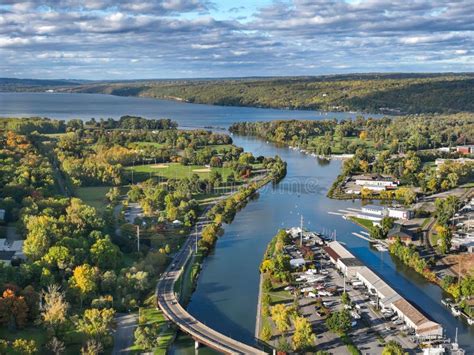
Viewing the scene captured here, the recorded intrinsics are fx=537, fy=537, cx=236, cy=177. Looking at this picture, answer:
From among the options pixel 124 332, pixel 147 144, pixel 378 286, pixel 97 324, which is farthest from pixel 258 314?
pixel 147 144

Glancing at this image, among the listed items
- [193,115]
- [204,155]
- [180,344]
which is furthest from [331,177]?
[193,115]

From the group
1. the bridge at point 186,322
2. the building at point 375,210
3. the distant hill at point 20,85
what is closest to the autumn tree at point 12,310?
the bridge at point 186,322

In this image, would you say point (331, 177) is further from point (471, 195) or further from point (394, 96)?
point (394, 96)

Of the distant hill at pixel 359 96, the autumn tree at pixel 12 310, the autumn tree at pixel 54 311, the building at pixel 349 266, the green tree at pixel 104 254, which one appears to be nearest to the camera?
the autumn tree at pixel 54 311

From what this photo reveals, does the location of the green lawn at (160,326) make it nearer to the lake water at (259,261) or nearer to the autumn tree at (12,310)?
the lake water at (259,261)

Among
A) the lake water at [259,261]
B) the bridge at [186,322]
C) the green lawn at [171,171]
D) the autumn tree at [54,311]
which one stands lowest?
the lake water at [259,261]

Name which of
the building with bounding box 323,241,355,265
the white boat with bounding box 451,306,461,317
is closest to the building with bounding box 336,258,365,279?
the building with bounding box 323,241,355,265

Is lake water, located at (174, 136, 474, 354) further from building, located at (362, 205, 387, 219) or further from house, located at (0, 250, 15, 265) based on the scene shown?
house, located at (0, 250, 15, 265)
